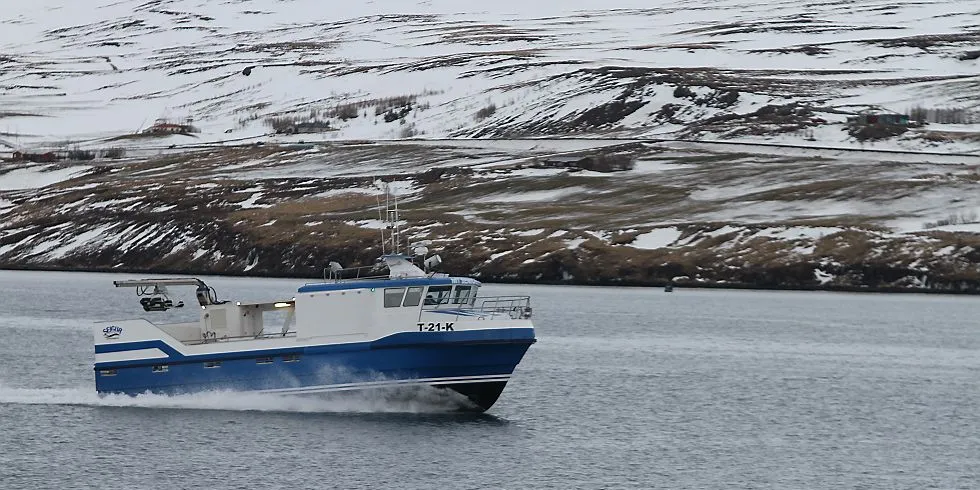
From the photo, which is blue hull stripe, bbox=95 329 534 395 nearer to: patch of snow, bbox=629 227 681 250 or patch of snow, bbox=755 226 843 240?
patch of snow, bbox=629 227 681 250

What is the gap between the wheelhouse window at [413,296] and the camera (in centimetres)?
5750

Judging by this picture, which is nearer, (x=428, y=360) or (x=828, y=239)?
(x=428, y=360)

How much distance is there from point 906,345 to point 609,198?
82926 millimetres

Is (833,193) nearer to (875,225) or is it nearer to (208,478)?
(875,225)

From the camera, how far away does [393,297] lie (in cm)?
5756

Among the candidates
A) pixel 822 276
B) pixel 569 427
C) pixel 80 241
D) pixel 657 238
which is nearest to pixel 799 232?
pixel 822 276

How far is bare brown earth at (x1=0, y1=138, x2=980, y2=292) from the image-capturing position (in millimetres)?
146000

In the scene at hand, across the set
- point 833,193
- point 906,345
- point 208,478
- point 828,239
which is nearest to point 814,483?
point 208,478

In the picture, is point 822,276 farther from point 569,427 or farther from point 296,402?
point 296,402

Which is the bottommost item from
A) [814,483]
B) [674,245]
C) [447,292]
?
[674,245]

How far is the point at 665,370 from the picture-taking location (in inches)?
3140

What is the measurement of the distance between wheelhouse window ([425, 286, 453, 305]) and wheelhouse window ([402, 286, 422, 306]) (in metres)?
0.30

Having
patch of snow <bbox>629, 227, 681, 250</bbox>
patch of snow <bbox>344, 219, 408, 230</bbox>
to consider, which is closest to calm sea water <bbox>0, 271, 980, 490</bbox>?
patch of snow <bbox>629, 227, 681, 250</bbox>

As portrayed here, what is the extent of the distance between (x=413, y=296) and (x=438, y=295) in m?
0.93
